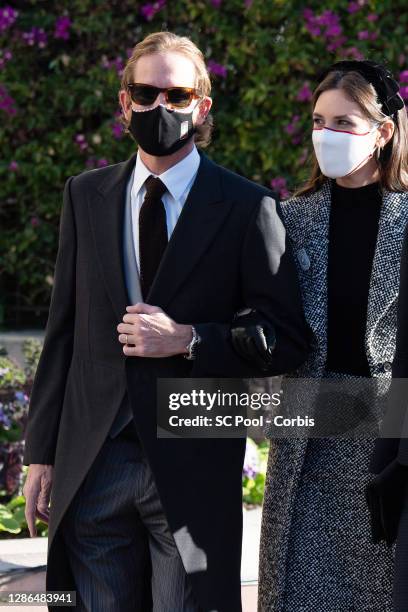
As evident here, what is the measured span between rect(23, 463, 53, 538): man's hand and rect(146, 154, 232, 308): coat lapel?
51 cm

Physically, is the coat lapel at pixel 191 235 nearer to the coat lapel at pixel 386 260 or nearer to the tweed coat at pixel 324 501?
the tweed coat at pixel 324 501

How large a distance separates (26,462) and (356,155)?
Answer: 45.7 inches

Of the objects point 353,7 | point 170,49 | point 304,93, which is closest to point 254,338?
point 170,49

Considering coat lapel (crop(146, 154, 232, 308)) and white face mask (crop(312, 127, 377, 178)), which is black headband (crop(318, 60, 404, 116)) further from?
coat lapel (crop(146, 154, 232, 308))

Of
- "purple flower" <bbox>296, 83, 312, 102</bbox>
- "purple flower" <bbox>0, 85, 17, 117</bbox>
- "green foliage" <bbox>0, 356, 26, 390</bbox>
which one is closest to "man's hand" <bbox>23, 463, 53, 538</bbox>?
"green foliage" <bbox>0, 356, 26, 390</bbox>

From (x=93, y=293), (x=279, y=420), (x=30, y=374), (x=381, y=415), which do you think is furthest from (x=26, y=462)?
(x=30, y=374)

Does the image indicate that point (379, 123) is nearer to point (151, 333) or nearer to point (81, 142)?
point (151, 333)

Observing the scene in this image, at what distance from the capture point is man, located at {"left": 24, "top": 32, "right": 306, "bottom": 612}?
2637mm

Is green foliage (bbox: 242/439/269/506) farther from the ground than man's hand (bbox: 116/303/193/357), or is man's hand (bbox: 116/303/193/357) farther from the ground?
man's hand (bbox: 116/303/193/357)

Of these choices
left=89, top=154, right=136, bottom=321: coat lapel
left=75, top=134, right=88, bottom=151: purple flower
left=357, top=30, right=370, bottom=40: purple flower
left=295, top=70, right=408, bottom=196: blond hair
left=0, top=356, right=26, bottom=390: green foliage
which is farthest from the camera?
left=75, top=134, right=88, bottom=151: purple flower

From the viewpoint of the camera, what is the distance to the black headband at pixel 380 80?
3045 millimetres

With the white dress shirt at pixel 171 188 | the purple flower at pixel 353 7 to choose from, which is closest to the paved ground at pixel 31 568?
the white dress shirt at pixel 171 188

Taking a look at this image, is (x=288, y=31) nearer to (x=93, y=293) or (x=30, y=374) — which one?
(x=30, y=374)

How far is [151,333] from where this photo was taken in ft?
8.54
